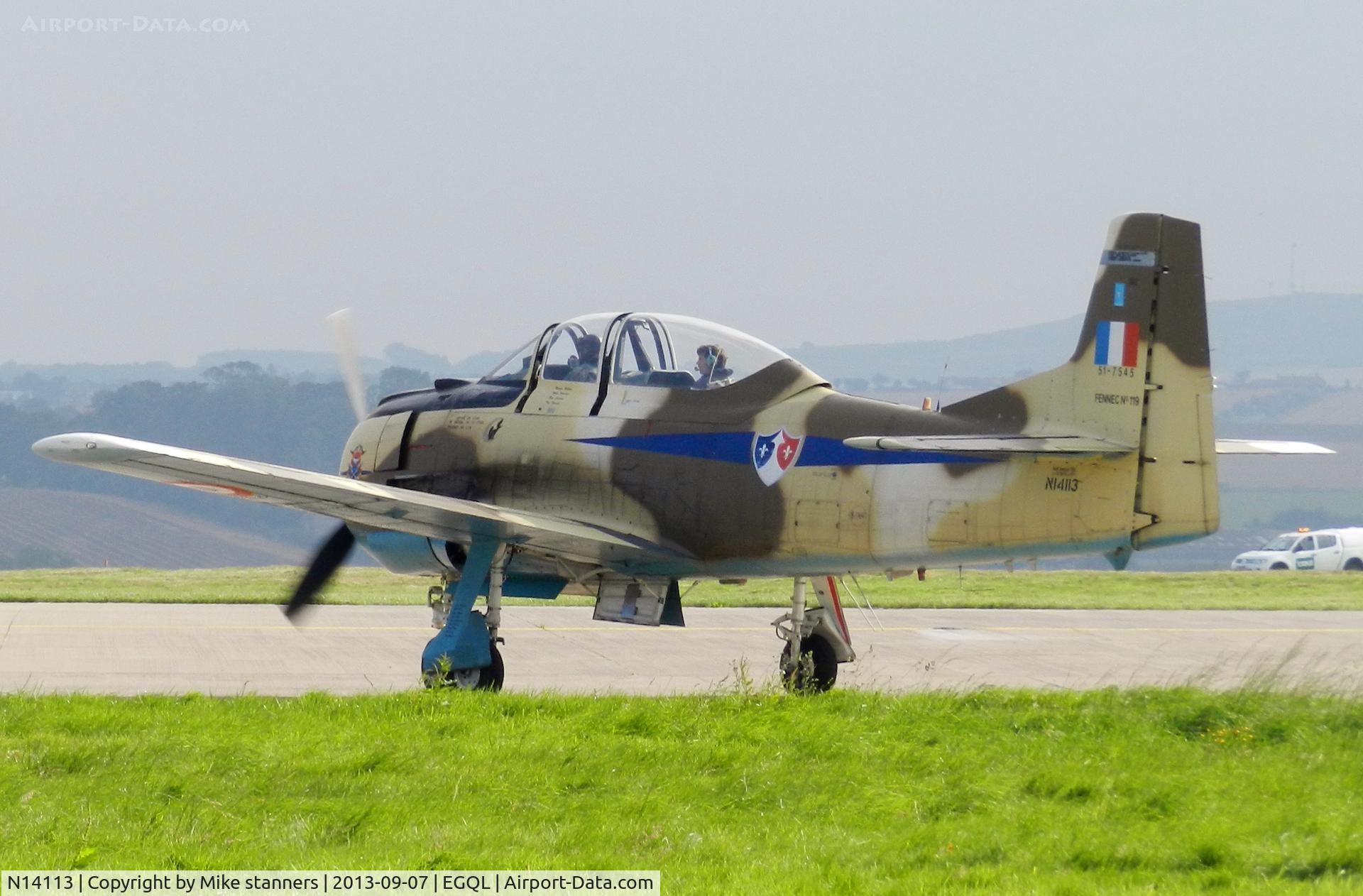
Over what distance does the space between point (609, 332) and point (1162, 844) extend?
7.44 meters

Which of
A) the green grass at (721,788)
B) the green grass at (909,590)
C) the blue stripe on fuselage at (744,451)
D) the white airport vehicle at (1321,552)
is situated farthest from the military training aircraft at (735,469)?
the white airport vehicle at (1321,552)

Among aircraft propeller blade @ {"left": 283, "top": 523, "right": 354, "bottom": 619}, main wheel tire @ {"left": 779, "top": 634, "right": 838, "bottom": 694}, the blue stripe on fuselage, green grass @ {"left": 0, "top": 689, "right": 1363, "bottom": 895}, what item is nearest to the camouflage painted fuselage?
the blue stripe on fuselage

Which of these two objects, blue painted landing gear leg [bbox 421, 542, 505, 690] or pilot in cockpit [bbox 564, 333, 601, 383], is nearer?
blue painted landing gear leg [bbox 421, 542, 505, 690]

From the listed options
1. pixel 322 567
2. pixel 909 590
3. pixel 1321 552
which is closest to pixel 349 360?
pixel 322 567

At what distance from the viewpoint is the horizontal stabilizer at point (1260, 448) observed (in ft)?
41.9

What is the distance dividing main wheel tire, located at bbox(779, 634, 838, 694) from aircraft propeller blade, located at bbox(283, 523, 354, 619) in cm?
419

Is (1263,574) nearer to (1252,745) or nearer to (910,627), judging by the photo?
(910,627)

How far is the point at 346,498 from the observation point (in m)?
12.1

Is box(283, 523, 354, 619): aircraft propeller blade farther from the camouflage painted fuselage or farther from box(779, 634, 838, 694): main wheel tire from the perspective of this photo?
box(779, 634, 838, 694): main wheel tire

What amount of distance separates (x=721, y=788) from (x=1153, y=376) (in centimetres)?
475

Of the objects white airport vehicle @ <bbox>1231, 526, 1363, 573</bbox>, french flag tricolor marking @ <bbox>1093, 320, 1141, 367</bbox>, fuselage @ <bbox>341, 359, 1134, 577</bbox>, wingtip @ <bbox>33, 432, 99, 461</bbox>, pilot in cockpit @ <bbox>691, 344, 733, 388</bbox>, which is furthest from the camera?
white airport vehicle @ <bbox>1231, 526, 1363, 573</bbox>

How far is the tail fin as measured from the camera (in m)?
11.1

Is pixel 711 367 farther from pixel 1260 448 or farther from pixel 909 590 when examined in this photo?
pixel 909 590

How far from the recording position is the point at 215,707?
10.8 m
